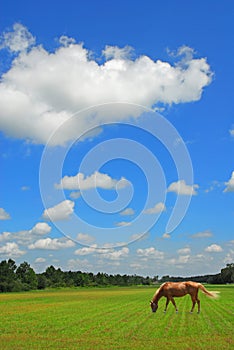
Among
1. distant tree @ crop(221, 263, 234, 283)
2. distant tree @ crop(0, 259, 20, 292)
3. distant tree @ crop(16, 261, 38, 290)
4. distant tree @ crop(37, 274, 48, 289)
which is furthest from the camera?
distant tree @ crop(221, 263, 234, 283)

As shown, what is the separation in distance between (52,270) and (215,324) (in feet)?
543

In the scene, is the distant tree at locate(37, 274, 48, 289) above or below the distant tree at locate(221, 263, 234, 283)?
below

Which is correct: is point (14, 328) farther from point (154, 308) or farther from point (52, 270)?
point (52, 270)

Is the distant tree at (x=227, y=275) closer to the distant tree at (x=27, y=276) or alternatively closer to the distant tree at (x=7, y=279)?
the distant tree at (x=27, y=276)

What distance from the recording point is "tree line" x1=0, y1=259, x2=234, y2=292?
127450 mm

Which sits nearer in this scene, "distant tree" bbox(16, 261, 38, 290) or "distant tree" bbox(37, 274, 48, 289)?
"distant tree" bbox(16, 261, 38, 290)

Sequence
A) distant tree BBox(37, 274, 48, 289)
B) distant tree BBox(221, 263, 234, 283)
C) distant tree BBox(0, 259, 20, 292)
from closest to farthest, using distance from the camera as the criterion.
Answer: distant tree BBox(0, 259, 20, 292) < distant tree BBox(37, 274, 48, 289) < distant tree BBox(221, 263, 234, 283)

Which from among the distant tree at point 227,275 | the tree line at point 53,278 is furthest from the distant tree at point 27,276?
the distant tree at point 227,275

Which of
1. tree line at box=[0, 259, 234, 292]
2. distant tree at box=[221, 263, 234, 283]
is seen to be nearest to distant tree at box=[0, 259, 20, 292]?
tree line at box=[0, 259, 234, 292]

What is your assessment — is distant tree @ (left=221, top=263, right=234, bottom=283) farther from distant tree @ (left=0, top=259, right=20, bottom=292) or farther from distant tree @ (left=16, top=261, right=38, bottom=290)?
distant tree @ (left=0, top=259, right=20, bottom=292)

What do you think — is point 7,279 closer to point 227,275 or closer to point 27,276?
point 27,276

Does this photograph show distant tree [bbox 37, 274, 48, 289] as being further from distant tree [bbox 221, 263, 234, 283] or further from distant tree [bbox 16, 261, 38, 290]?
distant tree [bbox 221, 263, 234, 283]

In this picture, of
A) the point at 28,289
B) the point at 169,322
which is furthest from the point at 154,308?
the point at 28,289

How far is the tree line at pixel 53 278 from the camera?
127450 millimetres
